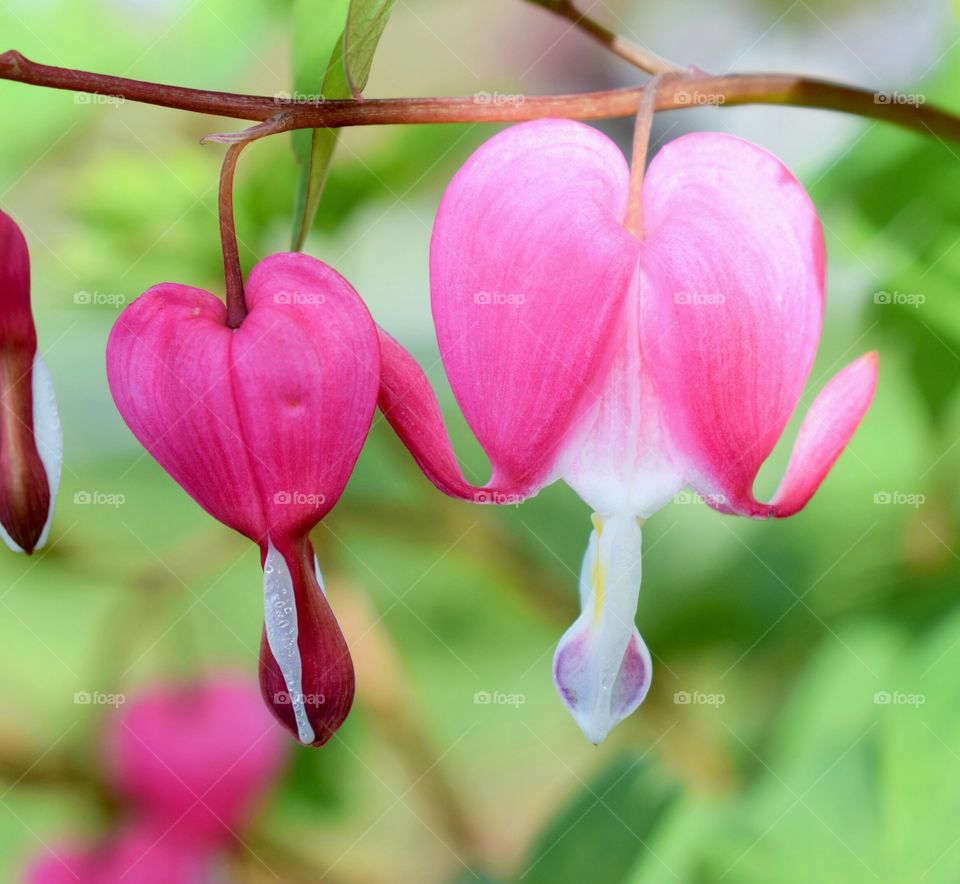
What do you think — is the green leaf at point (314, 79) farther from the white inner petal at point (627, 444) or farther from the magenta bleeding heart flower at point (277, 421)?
the white inner petal at point (627, 444)

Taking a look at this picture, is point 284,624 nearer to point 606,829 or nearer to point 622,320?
point 622,320

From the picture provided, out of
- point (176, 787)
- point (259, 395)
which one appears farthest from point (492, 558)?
point (259, 395)

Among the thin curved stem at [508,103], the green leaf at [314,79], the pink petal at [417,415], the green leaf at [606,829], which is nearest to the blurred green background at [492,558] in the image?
the green leaf at [606,829]

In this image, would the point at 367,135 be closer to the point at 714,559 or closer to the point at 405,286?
the point at 405,286

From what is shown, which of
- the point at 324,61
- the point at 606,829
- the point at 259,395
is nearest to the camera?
the point at 259,395

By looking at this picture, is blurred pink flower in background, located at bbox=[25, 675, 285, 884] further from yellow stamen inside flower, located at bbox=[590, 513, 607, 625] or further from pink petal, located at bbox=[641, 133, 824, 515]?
pink petal, located at bbox=[641, 133, 824, 515]

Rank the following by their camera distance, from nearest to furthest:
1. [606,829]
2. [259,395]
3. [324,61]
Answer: [259,395] < [324,61] < [606,829]

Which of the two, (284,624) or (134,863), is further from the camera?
(134,863)
